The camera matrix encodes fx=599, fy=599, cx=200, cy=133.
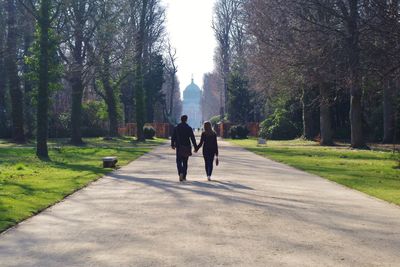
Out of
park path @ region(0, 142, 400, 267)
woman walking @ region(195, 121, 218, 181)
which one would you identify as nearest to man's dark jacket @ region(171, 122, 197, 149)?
woman walking @ region(195, 121, 218, 181)

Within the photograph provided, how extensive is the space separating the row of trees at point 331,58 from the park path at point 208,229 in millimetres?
7973

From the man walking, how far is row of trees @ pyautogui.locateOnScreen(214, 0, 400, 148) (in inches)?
298

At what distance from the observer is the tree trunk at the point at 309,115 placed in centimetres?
4656

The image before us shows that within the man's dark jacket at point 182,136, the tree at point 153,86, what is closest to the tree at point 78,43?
the man's dark jacket at point 182,136

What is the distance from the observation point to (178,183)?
15.4 m

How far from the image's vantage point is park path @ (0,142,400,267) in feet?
22.6

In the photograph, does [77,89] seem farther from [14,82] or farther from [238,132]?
[238,132]

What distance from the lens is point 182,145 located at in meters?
16.3

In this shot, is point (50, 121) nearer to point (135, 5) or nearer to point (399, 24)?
point (135, 5)

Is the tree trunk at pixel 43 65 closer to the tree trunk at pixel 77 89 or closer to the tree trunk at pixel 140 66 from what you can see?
the tree trunk at pixel 77 89

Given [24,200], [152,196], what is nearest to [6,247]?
[24,200]

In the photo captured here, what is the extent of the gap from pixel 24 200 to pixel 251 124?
6287 cm

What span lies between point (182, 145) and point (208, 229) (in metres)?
7.69

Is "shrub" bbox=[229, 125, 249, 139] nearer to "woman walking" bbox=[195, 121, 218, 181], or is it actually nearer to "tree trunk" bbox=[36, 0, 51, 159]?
"tree trunk" bbox=[36, 0, 51, 159]
